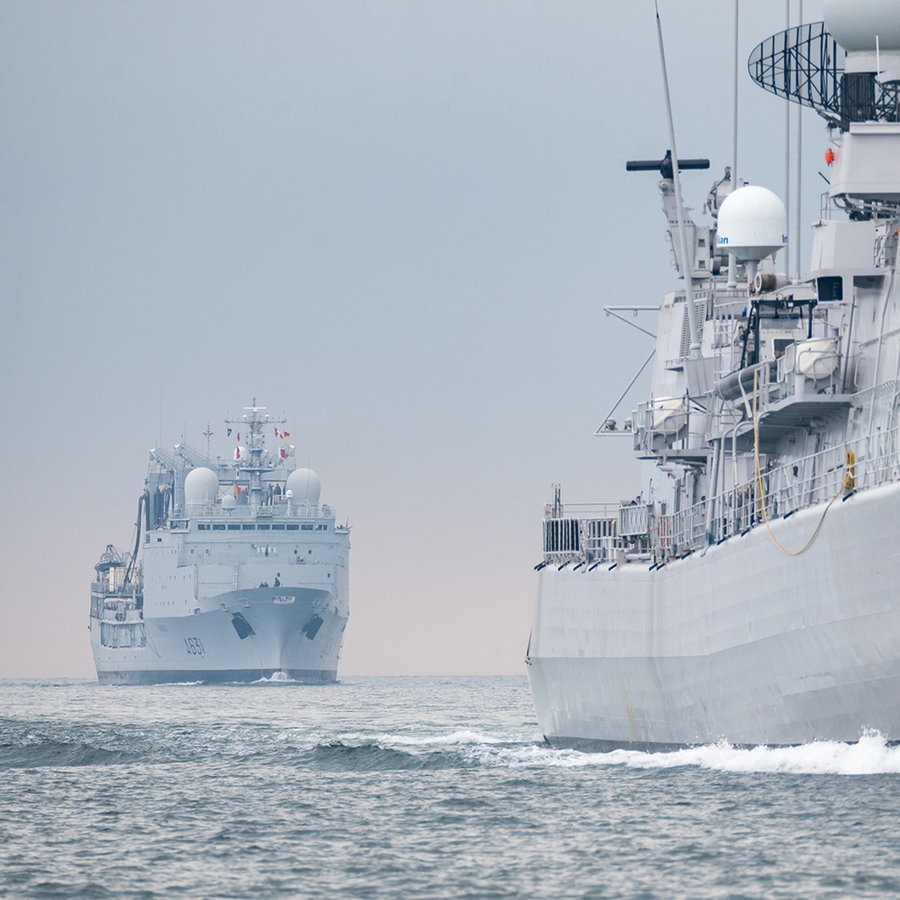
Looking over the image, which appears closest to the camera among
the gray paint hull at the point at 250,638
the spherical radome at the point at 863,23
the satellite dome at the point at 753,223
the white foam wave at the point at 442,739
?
the spherical radome at the point at 863,23

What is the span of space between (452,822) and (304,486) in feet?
363

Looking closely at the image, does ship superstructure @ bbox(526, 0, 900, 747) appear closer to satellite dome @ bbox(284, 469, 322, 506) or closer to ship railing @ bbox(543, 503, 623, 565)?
ship railing @ bbox(543, 503, 623, 565)

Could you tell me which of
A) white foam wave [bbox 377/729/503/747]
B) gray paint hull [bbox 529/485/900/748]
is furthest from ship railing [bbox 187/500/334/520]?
gray paint hull [bbox 529/485/900/748]

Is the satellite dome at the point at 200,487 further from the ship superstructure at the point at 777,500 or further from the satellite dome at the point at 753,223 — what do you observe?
Result: the satellite dome at the point at 753,223

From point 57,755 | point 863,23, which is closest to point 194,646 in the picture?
point 57,755

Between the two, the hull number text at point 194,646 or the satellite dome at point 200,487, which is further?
the satellite dome at point 200,487

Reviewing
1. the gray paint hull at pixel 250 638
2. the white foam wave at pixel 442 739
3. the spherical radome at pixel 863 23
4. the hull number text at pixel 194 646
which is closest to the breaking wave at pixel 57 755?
the white foam wave at pixel 442 739

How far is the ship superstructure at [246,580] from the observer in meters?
128

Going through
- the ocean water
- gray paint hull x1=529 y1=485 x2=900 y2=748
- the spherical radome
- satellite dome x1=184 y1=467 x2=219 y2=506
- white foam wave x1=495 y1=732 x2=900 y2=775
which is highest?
satellite dome x1=184 y1=467 x2=219 y2=506

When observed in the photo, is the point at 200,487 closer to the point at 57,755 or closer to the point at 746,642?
the point at 57,755

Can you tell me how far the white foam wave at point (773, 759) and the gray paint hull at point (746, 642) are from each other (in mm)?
202

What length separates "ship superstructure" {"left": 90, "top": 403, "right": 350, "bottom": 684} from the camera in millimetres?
128250

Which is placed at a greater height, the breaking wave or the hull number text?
the hull number text

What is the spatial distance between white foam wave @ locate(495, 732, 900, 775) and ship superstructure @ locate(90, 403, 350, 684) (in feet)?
292
